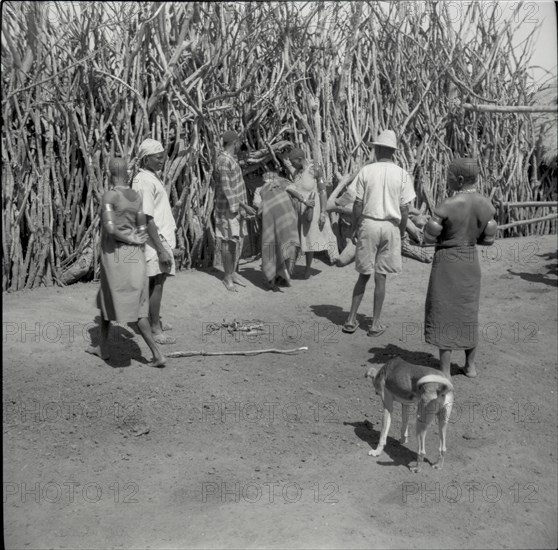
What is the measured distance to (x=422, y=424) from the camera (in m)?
4.02

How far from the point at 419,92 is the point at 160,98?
12.5ft

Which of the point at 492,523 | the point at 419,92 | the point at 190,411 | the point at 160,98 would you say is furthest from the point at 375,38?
the point at 492,523

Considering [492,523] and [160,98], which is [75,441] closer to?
[492,523]

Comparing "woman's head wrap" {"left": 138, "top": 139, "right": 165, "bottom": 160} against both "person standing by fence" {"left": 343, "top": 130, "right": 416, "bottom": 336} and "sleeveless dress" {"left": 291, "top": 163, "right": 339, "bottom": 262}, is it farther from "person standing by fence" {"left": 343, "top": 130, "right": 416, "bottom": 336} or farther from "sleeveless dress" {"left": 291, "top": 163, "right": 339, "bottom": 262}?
"sleeveless dress" {"left": 291, "top": 163, "right": 339, "bottom": 262}

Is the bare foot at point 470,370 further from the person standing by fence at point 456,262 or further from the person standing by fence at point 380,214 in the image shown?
the person standing by fence at point 380,214

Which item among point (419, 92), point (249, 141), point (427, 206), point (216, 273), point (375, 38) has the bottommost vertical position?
point (216, 273)

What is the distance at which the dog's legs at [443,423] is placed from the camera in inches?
156

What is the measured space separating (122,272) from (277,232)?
9.78 ft

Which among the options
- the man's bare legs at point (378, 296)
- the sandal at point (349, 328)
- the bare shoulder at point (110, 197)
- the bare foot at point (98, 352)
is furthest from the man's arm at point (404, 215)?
the bare foot at point (98, 352)

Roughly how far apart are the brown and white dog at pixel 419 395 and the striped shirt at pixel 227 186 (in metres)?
3.60

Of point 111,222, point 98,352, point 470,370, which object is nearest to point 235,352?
point 98,352

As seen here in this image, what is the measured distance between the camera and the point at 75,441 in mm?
4371

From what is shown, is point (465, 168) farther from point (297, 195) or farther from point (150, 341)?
point (297, 195)

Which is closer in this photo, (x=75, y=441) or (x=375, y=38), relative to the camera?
(x=75, y=441)
